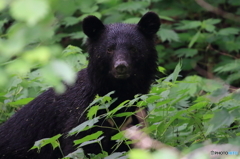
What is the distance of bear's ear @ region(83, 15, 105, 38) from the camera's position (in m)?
5.34

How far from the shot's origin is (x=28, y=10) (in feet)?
5.48

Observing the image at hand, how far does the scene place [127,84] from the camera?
5.26 meters

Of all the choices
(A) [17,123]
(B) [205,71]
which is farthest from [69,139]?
(B) [205,71]

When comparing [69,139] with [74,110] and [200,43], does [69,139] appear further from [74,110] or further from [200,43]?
[200,43]

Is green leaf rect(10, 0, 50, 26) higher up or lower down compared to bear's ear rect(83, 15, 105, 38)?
higher up

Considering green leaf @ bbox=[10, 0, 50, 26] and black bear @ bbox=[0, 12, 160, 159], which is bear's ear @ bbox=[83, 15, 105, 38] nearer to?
black bear @ bbox=[0, 12, 160, 159]

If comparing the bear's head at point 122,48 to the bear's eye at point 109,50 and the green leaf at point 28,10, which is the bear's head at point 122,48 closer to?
the bear's eye at point 109,50

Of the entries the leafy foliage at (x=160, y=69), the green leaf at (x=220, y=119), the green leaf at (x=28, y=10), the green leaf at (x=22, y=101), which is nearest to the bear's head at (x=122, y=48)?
the leafy foliage at (x=160, y=69)

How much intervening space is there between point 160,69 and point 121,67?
3.40 feet

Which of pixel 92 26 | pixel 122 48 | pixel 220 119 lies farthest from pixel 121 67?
pixel 220 119

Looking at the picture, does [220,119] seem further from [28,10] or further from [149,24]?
[149,24]

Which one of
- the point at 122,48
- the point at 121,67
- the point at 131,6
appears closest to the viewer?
the point at 121,67

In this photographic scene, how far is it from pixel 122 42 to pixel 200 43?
A: 5552 mm

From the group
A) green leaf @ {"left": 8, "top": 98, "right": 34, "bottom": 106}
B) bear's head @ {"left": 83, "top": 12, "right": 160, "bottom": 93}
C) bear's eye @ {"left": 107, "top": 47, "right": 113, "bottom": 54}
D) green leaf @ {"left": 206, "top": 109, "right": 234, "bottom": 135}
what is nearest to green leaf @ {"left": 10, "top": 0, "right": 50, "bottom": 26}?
green leaf @ {"left": 206, "top": 109, "right": 234, "bottom": 135}
